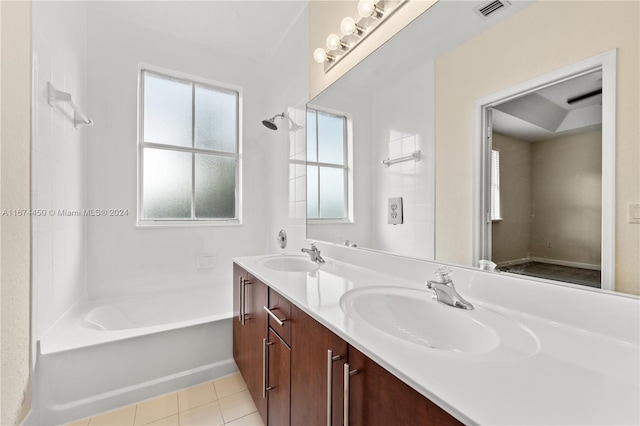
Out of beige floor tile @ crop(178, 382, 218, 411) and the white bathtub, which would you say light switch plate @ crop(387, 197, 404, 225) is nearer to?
the white bathtub

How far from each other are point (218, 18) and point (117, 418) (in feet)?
9.48

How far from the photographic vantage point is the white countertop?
396mm

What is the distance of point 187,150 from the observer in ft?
8.57

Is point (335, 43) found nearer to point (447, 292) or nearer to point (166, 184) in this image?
point (447, 292)

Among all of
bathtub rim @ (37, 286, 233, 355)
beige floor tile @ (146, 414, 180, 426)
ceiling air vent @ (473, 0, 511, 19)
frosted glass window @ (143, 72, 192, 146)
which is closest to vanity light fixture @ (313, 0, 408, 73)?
ceiling air vent @ (473, 0, 511, 19)

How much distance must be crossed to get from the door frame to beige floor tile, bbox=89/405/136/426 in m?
1.90

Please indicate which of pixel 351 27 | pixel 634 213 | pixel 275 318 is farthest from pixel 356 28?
pixel 275 318

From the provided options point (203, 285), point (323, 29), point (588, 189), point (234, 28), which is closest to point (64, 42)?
point (234, 28)

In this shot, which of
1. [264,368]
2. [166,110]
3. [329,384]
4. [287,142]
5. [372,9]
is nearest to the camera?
[329,384]

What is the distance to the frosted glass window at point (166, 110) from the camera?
2.46 metres

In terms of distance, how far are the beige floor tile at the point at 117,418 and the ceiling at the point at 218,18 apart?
282 centimetres

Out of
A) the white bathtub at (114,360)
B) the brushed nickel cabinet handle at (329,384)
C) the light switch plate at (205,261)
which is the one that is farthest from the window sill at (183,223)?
the brushed nickel cabinet handle at (329,384)

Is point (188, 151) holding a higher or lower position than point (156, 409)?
higher

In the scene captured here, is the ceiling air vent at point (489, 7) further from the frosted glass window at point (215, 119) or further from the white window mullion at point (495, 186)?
the frosted glass window at point (215, 119)
